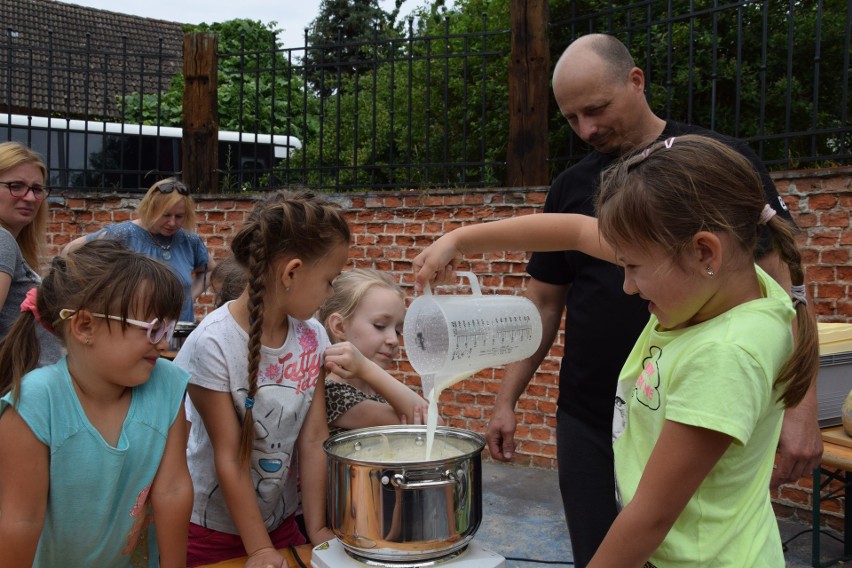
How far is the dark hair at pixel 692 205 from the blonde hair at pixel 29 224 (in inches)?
102

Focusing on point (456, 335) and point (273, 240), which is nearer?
point (456, 335)

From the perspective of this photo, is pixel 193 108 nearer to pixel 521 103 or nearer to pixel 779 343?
pixel 521 103

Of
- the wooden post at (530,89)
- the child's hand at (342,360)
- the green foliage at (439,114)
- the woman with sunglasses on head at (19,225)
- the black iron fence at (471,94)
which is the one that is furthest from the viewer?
the green foliage at (439,114)

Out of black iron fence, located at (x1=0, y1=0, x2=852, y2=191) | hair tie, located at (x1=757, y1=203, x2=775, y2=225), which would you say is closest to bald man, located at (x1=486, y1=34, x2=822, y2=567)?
hair tie, located at (x1=757, y1=203, x2=775, y2=225)

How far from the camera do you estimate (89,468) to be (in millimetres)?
1591

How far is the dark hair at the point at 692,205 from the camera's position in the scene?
47.5 inches

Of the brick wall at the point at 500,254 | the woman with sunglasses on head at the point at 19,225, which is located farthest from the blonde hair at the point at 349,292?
the brick wall at the point at 500,254

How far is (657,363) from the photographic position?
4.32ft

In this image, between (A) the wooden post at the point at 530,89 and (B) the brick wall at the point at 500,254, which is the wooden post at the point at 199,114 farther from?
(A) the wooden post at the point at 530,89

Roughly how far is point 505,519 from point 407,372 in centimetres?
159

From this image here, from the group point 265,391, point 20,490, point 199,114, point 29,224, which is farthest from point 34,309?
point 199,114

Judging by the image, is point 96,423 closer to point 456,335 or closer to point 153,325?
point 153,325

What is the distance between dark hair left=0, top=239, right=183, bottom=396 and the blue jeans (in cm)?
123

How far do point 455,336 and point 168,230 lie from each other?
3.59 meters
